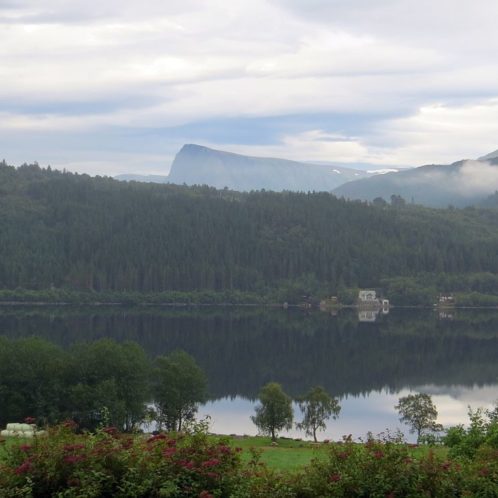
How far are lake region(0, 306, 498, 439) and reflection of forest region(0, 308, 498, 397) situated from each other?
10 centimetres

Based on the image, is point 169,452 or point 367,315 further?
Answer: point 367,315

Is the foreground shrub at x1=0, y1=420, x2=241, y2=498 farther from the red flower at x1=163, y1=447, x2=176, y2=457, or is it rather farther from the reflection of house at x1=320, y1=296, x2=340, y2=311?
the reflection of house at x1=320, y1=296, x2=340, y2=311

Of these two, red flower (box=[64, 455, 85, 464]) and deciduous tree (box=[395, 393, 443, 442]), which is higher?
red flower (box=[64, 455, 85, 464])

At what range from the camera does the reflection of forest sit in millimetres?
68062

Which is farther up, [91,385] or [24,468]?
[24,468]

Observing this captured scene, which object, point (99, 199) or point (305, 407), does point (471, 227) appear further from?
point (305, 407)

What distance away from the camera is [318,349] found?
85625 millimetres

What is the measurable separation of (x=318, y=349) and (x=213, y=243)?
89.3 metres

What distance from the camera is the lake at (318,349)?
55969 mm

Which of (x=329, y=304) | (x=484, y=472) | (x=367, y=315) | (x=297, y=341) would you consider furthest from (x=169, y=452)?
(x=329, y=304)

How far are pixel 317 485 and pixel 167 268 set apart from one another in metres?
143

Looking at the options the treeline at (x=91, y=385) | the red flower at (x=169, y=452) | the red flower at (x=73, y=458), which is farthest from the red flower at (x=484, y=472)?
the treeline at (x=91, y=385)

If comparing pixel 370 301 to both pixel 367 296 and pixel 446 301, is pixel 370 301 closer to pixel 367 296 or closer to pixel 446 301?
pixel 367 296

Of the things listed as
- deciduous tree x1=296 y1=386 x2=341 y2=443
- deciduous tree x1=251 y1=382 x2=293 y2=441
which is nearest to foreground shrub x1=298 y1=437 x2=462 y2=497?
deciduous tree x1=251 y1=382 x2=293 y2=441
